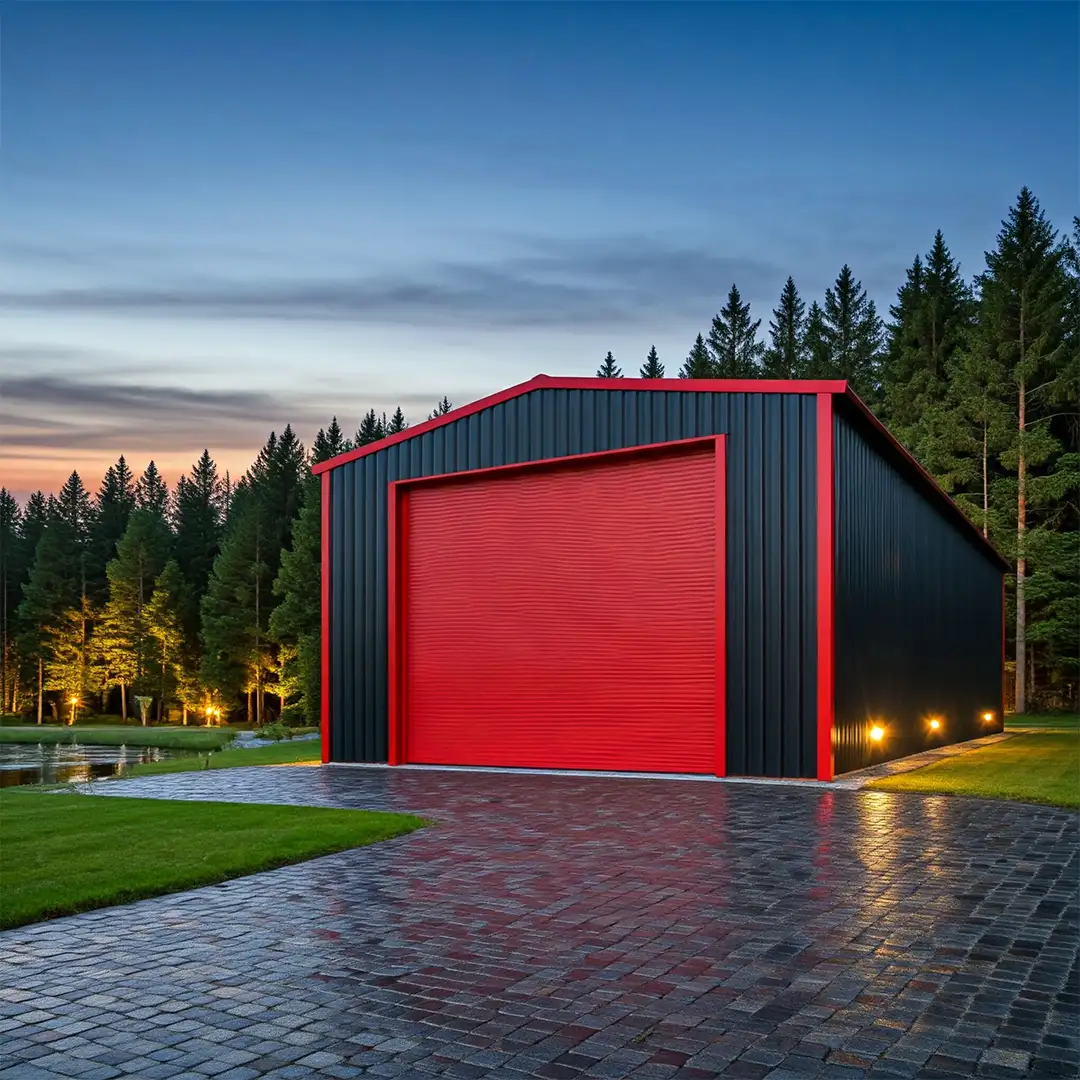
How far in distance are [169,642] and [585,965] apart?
163ft

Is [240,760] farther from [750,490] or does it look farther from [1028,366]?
[1028,366]

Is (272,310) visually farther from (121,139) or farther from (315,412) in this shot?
(315,412)

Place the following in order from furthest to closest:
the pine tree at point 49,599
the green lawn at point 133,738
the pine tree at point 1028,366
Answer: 1. the pine tree at point 49,599
2. the pine tree at point 1028,366
3. the green lawn at point 133,738

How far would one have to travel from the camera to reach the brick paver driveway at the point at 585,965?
3.50m

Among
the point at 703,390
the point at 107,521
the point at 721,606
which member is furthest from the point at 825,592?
the point at 107,521

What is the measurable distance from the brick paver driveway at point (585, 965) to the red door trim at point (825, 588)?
3.52 metres

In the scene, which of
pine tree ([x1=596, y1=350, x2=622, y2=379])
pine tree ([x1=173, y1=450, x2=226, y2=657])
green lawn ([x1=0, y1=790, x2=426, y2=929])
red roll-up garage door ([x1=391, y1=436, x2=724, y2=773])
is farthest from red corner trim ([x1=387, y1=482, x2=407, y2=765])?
pine tree ([x1=596, y1=350, x2=622, y2=379])

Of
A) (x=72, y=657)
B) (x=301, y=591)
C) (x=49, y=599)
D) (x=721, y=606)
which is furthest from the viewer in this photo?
(x=49, y=599)

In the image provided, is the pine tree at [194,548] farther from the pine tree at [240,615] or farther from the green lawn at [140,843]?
the green lawn at [140,843]

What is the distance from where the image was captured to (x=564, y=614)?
13797 millimetres

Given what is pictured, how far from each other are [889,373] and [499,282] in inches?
1063

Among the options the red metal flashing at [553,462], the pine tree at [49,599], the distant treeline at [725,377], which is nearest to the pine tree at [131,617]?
the distant treeline at [725,377]

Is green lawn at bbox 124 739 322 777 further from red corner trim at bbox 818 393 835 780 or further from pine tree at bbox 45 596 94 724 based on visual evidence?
pine tree at bbox 45 596 94 724

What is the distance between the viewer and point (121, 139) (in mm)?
10453
